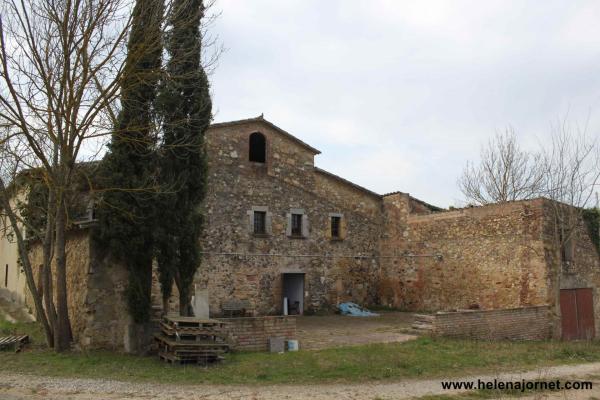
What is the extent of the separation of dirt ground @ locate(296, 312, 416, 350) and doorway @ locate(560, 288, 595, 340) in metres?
5.01

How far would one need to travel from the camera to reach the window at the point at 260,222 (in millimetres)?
18750

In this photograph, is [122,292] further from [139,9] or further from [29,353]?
[139,9]

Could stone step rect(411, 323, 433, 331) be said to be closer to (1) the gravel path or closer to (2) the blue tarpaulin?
(2) the blue tarpaulin

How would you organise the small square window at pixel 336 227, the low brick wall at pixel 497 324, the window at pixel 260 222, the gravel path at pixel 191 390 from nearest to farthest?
the gravel path at pixel 191 390 < the low brick wall at pixel 497 324 < the window at pixel 260 222 < the small square window at pixel 336 227

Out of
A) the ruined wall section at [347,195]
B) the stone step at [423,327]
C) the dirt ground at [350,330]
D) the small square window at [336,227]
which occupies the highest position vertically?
the ruined wall section at [347,195]

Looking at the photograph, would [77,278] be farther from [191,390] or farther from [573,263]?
[573,263]

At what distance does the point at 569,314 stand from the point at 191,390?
14.2m

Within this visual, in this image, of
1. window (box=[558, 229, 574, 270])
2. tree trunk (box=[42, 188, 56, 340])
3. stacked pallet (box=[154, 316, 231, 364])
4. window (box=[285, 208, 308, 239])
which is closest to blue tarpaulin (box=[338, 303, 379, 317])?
window (box=[285, 208, 308, 239])

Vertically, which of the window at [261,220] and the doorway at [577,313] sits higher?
the window at [261,220]

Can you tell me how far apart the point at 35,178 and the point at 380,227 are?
14.2m

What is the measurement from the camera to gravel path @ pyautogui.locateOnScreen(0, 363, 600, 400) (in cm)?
760

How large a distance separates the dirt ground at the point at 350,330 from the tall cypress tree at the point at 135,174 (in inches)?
163

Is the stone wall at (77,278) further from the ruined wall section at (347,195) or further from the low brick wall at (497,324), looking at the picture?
the ruined wall section at (347,195)

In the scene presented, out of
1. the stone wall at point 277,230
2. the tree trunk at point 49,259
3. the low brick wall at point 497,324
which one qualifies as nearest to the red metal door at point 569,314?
the low brick wall at point 497,324
